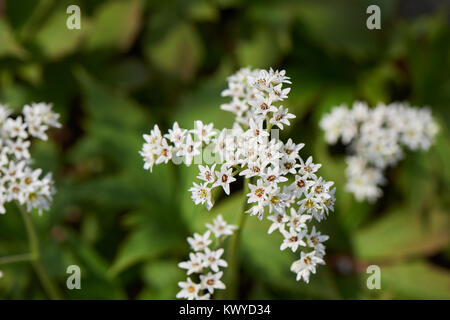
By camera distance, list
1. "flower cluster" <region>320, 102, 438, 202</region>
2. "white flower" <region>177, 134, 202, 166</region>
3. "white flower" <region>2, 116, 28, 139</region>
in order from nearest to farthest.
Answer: "white flower" <region>177, 134, 202, 166</region> → "white flower" <region>2, 116, 28, 139</region> → "flower cluster" <region>320, 102, 438, 202</region>

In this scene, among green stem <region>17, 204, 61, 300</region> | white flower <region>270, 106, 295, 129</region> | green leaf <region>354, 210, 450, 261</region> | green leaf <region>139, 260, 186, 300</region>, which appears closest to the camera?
white flower <region>270, 106, 295, 129</region>

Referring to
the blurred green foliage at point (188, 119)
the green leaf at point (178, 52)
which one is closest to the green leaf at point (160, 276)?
the blurred green foliage at point (188, 119)

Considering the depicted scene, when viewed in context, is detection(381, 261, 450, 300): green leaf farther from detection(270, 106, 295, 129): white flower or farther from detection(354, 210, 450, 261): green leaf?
detection(270, 106, 295, 129): white flower

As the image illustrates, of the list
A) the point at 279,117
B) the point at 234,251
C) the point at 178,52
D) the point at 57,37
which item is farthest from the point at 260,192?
the point at 57,37

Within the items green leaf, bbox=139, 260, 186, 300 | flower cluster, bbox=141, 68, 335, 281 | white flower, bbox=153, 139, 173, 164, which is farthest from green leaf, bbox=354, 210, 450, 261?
white flower, bbox=153, 139, 173, 164

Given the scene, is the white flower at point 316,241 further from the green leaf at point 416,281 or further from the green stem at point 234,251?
the green leaf at point 416,281

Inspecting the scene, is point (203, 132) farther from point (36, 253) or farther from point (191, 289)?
point (36, 253)

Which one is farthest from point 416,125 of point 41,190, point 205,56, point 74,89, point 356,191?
point 74,89
